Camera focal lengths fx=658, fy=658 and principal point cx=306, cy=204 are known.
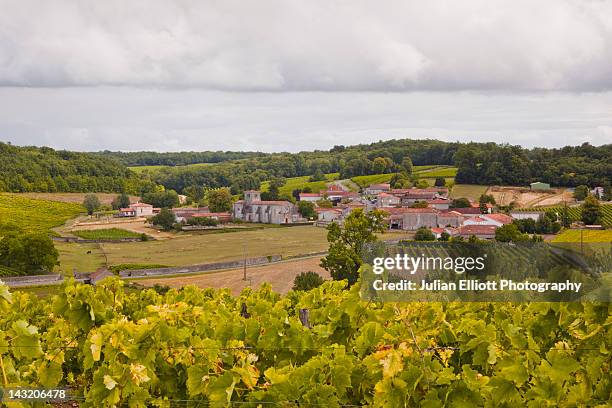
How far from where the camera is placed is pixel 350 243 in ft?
118

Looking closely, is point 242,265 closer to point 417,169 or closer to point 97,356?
point 97,356

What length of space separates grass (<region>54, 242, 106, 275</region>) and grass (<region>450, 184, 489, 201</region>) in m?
47.7

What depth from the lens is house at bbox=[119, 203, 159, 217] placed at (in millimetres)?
86750

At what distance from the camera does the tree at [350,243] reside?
34.0 metres

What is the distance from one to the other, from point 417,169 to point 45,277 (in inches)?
3370

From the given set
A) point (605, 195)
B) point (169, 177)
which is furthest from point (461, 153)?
point (169, 177)

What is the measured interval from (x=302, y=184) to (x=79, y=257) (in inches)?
2405

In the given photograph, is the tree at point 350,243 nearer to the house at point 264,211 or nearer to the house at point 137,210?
the house at point 264,211

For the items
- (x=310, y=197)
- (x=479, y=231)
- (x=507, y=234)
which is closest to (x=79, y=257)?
(x=479, y=231)

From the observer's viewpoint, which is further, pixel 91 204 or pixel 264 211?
pixel 91 204

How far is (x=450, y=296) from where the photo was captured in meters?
7.46

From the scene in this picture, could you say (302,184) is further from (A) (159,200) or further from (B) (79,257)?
(B) (79,257)

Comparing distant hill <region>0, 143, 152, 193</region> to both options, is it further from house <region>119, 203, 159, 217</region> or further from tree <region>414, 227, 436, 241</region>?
tree <region>414, 227, 436, 241</region>

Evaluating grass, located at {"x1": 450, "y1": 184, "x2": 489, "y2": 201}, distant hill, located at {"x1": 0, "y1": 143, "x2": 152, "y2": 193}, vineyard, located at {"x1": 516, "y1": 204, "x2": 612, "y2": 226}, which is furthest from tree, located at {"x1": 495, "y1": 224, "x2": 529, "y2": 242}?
distant hill, located at {"x1": 0, "y1": 143, "x2": 152, "y2": 193}
